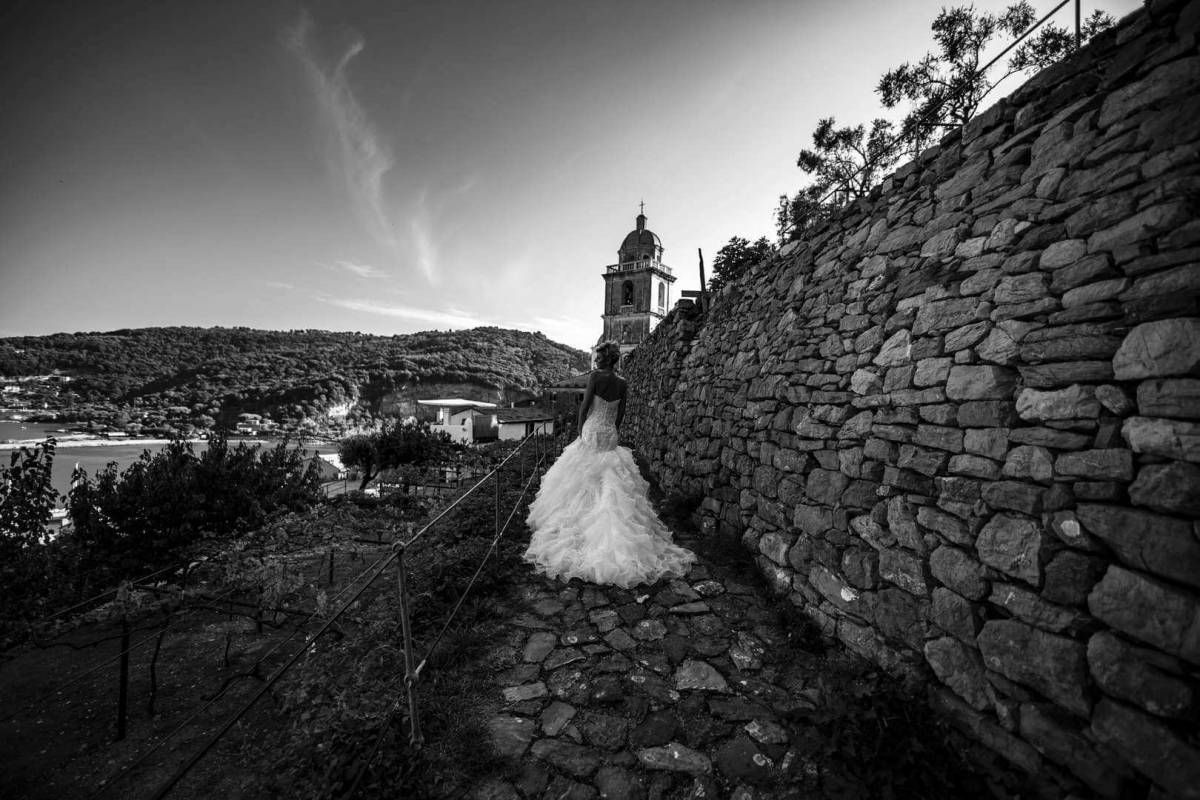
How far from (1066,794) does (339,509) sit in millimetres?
13258

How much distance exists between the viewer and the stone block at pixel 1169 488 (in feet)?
5.40

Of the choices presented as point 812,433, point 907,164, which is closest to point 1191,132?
point 907,164

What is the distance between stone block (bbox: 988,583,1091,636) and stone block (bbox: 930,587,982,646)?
0.15 meters

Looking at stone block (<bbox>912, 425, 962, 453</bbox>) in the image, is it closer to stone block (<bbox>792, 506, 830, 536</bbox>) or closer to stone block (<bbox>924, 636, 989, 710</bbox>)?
stone block (<bbox>792, 506, 830, 536</bbox>)

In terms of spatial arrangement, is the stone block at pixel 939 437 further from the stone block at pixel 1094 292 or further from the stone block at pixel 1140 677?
the stone block at pixel 1140 677

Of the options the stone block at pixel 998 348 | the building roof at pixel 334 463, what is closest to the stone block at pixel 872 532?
the stone block at pixel 998 348

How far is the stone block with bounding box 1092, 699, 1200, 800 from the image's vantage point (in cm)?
151

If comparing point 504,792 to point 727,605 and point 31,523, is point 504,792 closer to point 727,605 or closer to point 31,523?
point 727,605

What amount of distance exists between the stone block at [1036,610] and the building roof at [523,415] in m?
33.1

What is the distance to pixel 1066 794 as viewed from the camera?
184cm

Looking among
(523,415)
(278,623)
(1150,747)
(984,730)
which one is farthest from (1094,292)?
(523,415)

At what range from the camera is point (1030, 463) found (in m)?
2.21

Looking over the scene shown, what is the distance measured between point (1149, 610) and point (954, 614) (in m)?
0.86

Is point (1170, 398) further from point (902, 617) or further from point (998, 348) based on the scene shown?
point (902, 617)
